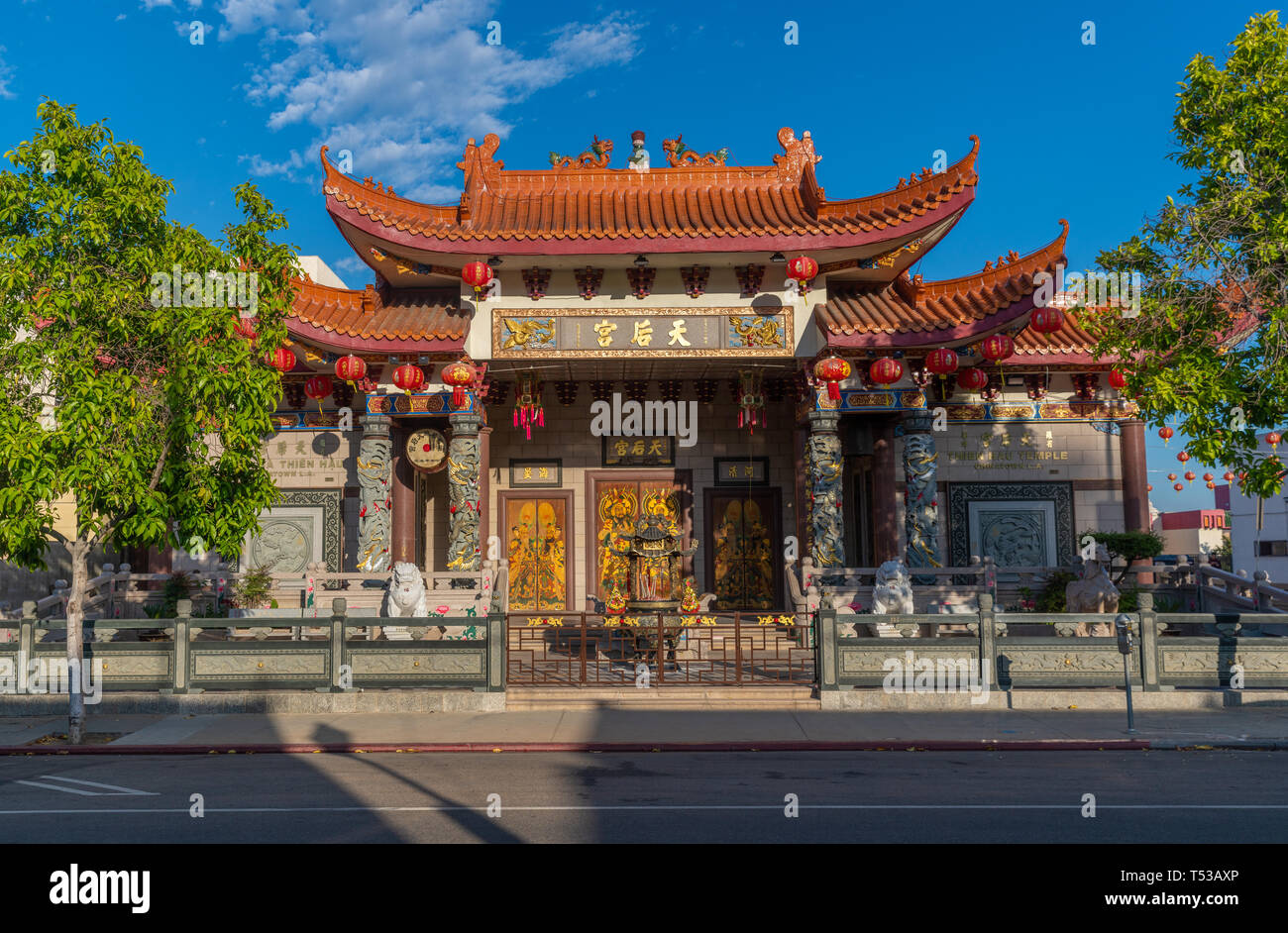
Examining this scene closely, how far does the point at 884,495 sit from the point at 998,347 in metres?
3.39

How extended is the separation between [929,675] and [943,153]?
32.3 ft

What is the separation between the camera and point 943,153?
16375mm

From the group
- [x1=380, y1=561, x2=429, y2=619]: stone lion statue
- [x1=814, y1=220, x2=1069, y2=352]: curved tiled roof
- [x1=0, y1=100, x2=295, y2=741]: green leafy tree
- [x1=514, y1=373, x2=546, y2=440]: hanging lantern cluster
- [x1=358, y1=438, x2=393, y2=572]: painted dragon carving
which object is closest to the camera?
[x1=0, y1=100, x2=295, y2=741]: green leafy tree

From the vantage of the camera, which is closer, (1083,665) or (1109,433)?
(1083,665)

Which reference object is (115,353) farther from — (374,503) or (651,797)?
(651,797)

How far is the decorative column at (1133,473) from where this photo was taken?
17.0 m

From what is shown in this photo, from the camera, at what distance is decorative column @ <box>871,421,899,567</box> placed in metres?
16.5

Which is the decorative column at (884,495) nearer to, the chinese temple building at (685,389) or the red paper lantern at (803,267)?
the chinese temple building at (685,389)

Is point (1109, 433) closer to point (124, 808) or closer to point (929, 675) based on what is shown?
point (929, 675)

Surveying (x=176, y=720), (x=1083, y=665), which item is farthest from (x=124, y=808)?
(x=1083, y=665)

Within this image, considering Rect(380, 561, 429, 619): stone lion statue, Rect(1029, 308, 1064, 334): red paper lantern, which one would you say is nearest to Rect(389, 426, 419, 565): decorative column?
Rect(380, 561, 429, 619): stone lion statue

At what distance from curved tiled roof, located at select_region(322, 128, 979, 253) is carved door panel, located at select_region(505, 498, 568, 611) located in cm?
573

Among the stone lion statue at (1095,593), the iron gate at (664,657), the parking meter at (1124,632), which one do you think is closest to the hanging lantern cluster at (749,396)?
the iron gate at (664,657)

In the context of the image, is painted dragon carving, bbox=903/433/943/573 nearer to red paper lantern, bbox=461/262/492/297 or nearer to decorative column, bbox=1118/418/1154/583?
decorative column, bbox=1118/418/1154/583
